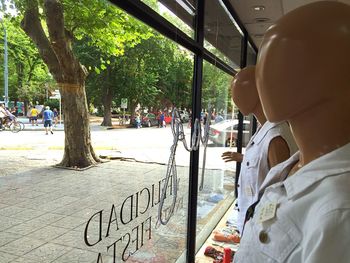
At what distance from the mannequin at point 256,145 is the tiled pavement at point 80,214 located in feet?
1.97

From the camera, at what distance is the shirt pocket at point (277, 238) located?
1.90ft

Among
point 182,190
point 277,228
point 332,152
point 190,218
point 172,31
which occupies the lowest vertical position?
point 190,218

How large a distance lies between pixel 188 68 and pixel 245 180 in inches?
41.1

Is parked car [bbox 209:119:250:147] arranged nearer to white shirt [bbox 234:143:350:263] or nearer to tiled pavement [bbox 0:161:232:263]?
tiled pavement [bbox 0:161:232:263]

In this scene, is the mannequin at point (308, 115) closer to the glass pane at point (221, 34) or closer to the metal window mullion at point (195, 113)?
the metal window mullion at point (195, 113)

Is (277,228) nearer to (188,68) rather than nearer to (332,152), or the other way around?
(332,152)

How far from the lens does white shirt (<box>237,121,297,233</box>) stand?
1564 millimetres

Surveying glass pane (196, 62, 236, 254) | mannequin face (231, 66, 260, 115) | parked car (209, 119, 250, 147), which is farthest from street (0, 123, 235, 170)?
parked car (209, 119, 250, 147)

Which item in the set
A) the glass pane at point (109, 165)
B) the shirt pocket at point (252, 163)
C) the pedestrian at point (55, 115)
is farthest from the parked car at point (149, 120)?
the pedestrian at point (55, 115)

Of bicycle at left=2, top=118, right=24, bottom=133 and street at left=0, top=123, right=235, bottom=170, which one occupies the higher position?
bicycle at left=2, top=118, right=24, bottom=133

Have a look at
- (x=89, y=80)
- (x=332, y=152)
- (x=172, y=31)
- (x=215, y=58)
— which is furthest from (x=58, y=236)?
(x=215, y=58)

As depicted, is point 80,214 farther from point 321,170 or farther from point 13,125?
point 321,170

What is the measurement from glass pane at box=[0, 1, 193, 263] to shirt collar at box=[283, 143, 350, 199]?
947 mm

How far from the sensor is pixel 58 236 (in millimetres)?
1345
